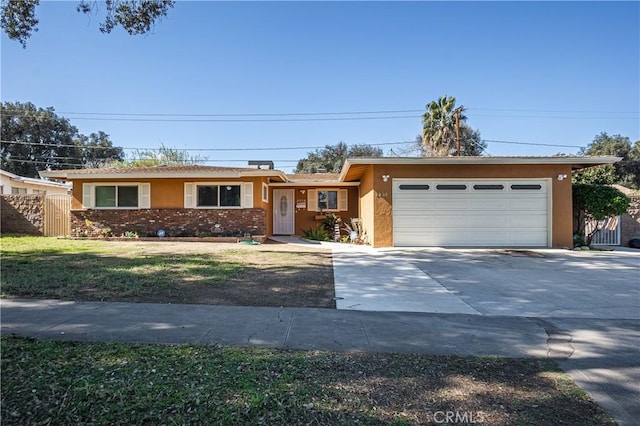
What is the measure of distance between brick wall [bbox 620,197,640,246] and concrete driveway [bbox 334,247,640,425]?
4365mm

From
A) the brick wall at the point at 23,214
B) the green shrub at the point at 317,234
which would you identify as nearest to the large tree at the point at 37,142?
the brick wall at the point at 23,214

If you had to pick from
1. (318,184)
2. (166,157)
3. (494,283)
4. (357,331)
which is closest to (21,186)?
(166,157)

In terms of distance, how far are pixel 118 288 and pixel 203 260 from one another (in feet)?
11.3

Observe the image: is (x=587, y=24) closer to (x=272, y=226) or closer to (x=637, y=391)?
(x=637, y=391)

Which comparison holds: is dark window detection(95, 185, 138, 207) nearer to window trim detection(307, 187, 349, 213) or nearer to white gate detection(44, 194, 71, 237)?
white gate detection(44, 194, 71, 237)

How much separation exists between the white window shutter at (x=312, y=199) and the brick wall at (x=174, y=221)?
336 centimetres

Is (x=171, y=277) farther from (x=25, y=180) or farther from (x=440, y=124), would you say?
(x=25, y=180)

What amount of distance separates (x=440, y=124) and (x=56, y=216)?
23.8m

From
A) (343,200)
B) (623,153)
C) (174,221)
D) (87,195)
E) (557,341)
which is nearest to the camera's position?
(557,341)

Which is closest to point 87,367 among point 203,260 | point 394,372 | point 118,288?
point 394,372

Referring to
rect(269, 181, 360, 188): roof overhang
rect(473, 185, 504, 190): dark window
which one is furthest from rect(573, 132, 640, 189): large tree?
rect(269, 181, 360, 188): roof overhang

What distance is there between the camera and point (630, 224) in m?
14.1

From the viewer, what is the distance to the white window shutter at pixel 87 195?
1568 cm

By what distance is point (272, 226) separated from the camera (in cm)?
1814
